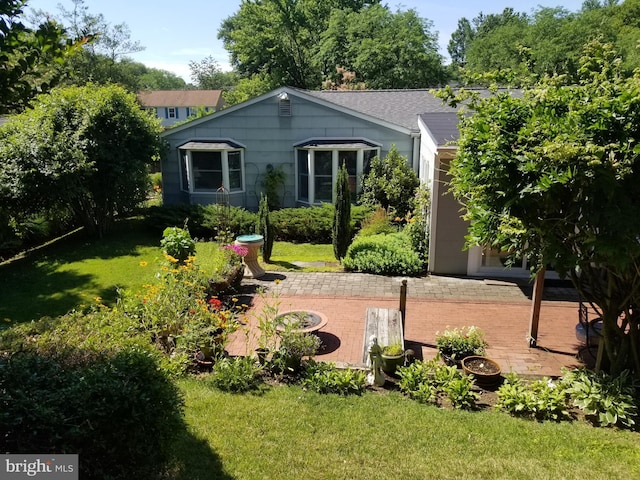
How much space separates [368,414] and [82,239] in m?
13.7

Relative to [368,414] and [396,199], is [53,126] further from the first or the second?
[368,414]

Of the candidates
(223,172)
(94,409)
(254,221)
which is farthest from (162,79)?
(94,409)

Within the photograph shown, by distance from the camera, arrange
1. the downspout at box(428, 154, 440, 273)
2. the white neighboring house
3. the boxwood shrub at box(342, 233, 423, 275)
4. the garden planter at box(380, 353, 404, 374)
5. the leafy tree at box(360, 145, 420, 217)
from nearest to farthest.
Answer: the garden planter at box(380, 353, 404, 374) → the downspout at box(428, 154, 440, 273) → the boxwood shrub at box(342, 233, 423, 275) → the leafy tree at box(360, 145, 420, 217) → the white neighboring house

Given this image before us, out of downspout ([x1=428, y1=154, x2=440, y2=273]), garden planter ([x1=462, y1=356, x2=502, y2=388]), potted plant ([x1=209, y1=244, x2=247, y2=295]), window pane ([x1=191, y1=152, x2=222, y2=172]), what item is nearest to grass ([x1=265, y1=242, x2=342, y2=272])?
potted plant ([x1=209, y1=244, x2=247, y2=295])

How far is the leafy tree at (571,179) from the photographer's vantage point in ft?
16.4

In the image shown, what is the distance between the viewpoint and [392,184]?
15.8 metres

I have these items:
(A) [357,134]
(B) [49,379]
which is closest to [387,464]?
(B) [49,379]

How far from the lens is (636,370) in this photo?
6.27 metres

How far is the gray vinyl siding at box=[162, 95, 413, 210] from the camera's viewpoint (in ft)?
56.6

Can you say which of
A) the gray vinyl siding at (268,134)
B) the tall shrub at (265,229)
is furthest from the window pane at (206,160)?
the tall shrub at (265,229)

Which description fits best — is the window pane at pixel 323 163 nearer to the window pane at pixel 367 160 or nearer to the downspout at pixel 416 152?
the window pane at pixel 367 160

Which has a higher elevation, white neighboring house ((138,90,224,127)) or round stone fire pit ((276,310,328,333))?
white neighboring house ((138,90,224,127))

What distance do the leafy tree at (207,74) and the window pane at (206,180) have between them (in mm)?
61497

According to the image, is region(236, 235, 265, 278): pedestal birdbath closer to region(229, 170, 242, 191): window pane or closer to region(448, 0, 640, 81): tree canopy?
region(229, 170, 242, 191): window pane
